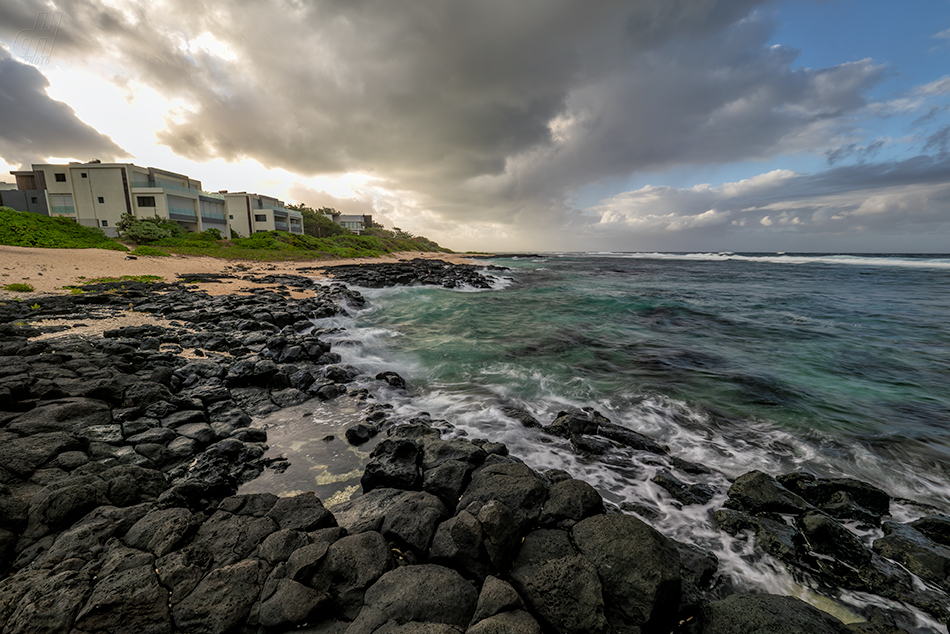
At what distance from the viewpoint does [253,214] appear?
2133 inches

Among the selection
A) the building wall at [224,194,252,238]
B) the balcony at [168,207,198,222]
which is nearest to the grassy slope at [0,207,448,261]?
the balcony at [168,207,198,222]

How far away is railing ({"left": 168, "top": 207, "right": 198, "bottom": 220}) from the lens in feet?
143

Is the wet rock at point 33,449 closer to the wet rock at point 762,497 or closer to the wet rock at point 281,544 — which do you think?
the wet rock at point 281,544

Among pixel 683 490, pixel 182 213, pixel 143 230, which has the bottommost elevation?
pixel 683 490

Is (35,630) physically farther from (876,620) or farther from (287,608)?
(876,620)

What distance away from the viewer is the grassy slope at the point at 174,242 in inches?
912

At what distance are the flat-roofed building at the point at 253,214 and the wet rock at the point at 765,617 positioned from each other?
60197 millimetres

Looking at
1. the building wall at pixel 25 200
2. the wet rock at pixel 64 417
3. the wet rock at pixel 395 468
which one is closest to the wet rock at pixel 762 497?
the wet rock at pixel 395 468

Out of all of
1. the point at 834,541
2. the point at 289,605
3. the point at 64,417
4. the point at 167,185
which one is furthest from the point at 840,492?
the point at 167,185

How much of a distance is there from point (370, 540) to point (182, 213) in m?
59.1

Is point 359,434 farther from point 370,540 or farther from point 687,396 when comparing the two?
point 687,396

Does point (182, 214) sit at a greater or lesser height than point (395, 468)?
greater

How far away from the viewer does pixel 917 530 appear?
3816 millimetres

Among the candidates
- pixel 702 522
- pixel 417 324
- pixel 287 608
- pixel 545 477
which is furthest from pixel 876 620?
pixel 417 324
